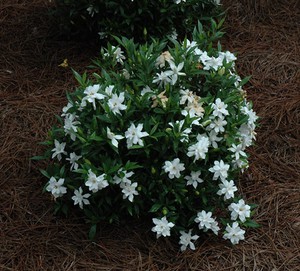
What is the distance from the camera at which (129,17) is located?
12.1 feet

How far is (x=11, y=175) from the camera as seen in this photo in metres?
3.04

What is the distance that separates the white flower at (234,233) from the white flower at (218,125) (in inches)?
19.3

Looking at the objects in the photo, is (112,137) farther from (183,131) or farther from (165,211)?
(165,211)

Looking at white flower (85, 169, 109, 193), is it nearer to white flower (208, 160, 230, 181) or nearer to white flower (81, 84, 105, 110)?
white flower (81, 84, 105, 110)

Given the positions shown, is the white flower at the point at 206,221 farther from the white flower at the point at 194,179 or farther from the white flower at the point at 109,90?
the white flower at the point at 109,90

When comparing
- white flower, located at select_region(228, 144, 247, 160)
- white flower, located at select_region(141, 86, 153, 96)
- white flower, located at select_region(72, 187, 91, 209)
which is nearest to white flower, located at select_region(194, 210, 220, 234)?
white flower, located at select_region(228, 144, 247, 160)

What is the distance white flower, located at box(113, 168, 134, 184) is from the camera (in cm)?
250

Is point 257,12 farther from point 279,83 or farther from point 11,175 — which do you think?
point 11,175

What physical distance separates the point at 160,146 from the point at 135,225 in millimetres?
503

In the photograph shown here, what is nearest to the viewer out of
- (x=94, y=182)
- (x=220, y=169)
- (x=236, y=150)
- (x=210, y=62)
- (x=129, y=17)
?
(x=94, y=182)

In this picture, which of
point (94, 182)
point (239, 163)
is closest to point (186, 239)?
point (239, 163)

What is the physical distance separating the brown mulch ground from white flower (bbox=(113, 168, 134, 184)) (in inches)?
15.2

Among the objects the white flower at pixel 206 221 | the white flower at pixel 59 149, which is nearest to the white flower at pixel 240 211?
the white flower at pixel 206 221

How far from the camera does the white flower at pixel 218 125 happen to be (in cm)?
260
